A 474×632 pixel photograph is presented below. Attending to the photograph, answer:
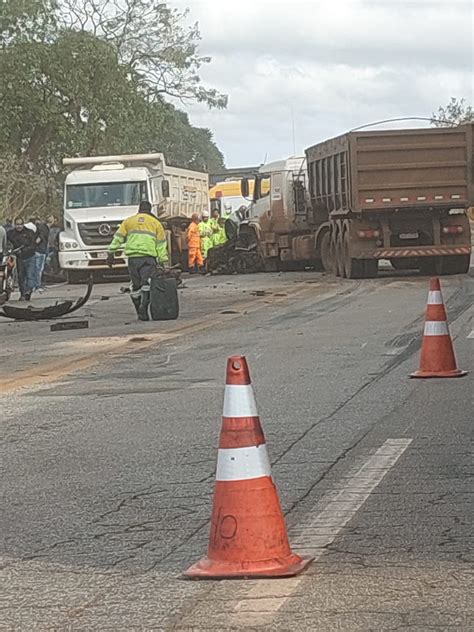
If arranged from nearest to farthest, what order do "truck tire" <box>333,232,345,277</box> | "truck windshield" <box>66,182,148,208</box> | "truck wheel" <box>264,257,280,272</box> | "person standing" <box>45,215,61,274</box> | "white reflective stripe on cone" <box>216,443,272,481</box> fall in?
"white reflective stripe on cone" <box>216,443,272,481</box> < "truck tire" <box>333,232,345,277</box> < "truck windshield" <box>66,182,148,208</box> < "truck wheel" <box>264,257,280,272</box> < "person standing" <box>45,215,61,274</box>

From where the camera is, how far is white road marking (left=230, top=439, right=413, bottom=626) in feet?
16.1

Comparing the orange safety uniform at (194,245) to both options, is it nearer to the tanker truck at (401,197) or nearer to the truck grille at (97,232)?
the truck grille at (97,232)

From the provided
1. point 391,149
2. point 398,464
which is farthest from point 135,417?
point 391,149

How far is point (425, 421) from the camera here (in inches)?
366

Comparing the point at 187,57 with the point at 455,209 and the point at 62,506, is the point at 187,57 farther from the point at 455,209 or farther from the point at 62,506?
the point at 62,506

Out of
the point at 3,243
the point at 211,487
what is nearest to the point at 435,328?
the point at 211,487

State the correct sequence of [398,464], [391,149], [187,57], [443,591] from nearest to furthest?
Answer: [443,591] < [398,464] < [391,149] < [187,57]

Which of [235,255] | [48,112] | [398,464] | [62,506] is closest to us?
[62,506]

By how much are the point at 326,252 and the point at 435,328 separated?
65.6 feet

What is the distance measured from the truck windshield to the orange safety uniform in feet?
11.4

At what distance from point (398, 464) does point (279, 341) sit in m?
7.95

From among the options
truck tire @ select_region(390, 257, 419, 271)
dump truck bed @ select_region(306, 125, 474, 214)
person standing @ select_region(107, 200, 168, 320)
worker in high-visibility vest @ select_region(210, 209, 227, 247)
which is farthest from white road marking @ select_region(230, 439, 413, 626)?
worker in high-visibility vest @ select_region(210, 209, 227, 247)

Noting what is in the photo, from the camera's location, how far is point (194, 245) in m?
37.2

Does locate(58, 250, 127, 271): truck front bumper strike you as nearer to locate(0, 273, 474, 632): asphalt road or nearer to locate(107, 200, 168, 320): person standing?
locate(107, 200, 168, 320): person standing
